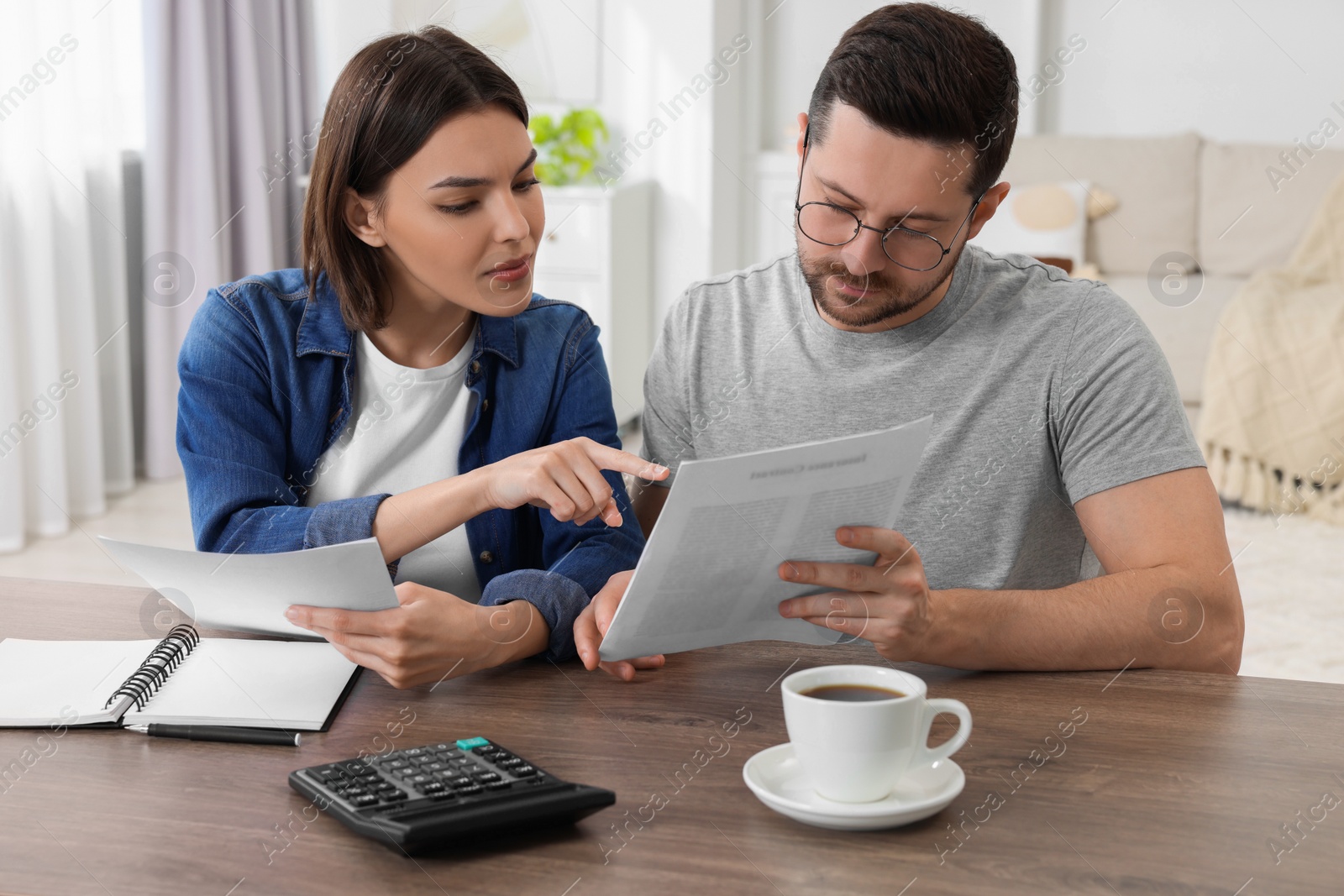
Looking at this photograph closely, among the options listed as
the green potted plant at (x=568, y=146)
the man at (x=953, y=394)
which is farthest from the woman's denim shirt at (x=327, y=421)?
the green potted plant at (x=568, y=146)

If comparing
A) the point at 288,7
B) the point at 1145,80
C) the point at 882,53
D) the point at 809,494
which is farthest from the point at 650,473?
the point at 1145,80

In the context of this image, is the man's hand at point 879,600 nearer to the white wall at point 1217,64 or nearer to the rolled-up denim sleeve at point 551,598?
the rolled-up denim sleeve at point 551,598

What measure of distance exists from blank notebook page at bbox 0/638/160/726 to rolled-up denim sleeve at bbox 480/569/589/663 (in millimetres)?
301

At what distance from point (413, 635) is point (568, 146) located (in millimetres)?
3518

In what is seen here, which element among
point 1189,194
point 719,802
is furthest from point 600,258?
point 719,802

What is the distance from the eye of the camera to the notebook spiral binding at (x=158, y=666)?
3.13ft

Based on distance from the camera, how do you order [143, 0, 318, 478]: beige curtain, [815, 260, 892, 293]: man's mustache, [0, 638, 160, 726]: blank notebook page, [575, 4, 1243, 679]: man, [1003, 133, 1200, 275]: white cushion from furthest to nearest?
[1003, 133, 1200, 275]: white cushion, [143, 0, 318, 478]: beige curtain, [815, 260, 892, 293]: man's mustache, [575, 4, 1243, 679]: man, [0, 638, 160, 726]: blank notebook page

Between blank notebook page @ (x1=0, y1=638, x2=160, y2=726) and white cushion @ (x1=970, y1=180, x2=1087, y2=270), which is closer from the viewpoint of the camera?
blank notebook page @ (x1=0, y1=638, x2=160, y2=726)

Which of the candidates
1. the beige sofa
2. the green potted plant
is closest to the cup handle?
the green potted plant

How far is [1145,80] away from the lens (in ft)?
15.9

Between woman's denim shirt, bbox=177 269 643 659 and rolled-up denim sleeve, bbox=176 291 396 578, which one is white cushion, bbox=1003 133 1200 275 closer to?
woman's denim shirt, bbox=177 269 643 659

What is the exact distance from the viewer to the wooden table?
721 millimetres

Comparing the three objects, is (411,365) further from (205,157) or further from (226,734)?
(205,157)

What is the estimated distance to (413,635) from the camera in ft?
3.20
